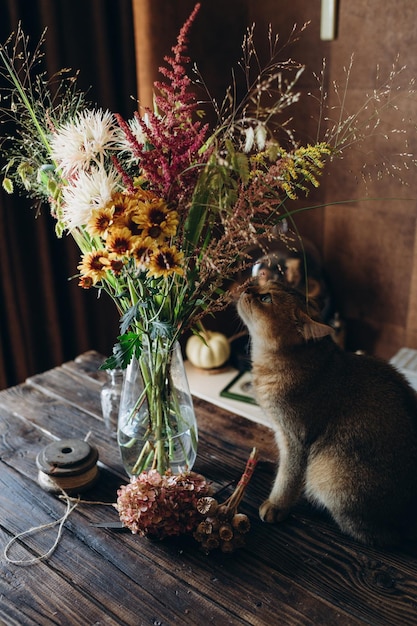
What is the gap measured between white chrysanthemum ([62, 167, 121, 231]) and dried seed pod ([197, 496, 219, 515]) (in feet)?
1.76

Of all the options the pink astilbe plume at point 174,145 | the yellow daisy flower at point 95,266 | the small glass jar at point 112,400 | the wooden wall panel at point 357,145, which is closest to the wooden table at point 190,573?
the small glass jar at point 112,400

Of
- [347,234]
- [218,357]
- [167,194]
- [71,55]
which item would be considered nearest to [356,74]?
[347,234]

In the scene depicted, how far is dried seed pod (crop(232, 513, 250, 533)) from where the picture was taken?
3.54ft

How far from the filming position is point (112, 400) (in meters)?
1.42

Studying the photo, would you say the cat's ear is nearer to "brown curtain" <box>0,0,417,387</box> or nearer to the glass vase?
the glass vase

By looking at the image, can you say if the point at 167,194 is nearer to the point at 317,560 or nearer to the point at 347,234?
the point at 317,560

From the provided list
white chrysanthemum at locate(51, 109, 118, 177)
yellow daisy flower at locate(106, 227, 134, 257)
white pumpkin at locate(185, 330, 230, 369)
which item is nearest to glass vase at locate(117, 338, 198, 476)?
yellow daisy flower at locate(106, 227, 134, 257)

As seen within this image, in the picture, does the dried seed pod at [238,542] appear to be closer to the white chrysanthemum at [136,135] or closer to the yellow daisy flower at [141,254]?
the yellow daisy flower at [141,254]

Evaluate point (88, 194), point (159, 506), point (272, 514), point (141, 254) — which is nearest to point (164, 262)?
point (141, 254)

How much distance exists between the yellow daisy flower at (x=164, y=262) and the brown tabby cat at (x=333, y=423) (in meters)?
0.30

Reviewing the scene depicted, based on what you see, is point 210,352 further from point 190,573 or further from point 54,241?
point 190,573

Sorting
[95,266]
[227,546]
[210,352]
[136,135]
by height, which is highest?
[136,135]

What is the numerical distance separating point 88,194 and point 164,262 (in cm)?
17

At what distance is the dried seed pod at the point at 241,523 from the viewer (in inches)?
42.5
